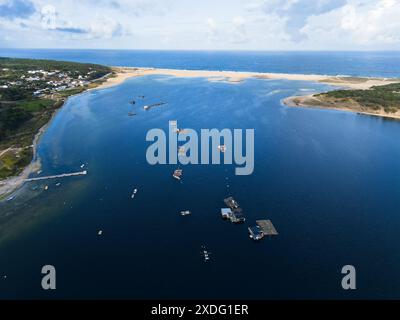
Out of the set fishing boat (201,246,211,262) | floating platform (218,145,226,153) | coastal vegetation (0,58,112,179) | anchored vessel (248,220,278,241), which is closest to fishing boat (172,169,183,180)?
floating platform (218,145,226,153)

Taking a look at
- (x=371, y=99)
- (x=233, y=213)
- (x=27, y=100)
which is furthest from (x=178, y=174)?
(x=371, y=99)

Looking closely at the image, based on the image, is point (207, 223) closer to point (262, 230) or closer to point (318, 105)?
point (262, 230)

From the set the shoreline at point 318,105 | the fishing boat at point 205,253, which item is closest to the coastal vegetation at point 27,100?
the fishing boat at point 205,253

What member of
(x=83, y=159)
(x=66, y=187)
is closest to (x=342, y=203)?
(x=66, y=187)

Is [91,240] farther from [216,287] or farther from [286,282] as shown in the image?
[286,282]

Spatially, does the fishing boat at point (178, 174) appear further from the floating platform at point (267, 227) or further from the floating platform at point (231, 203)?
the floating platform at point (267, 227)
